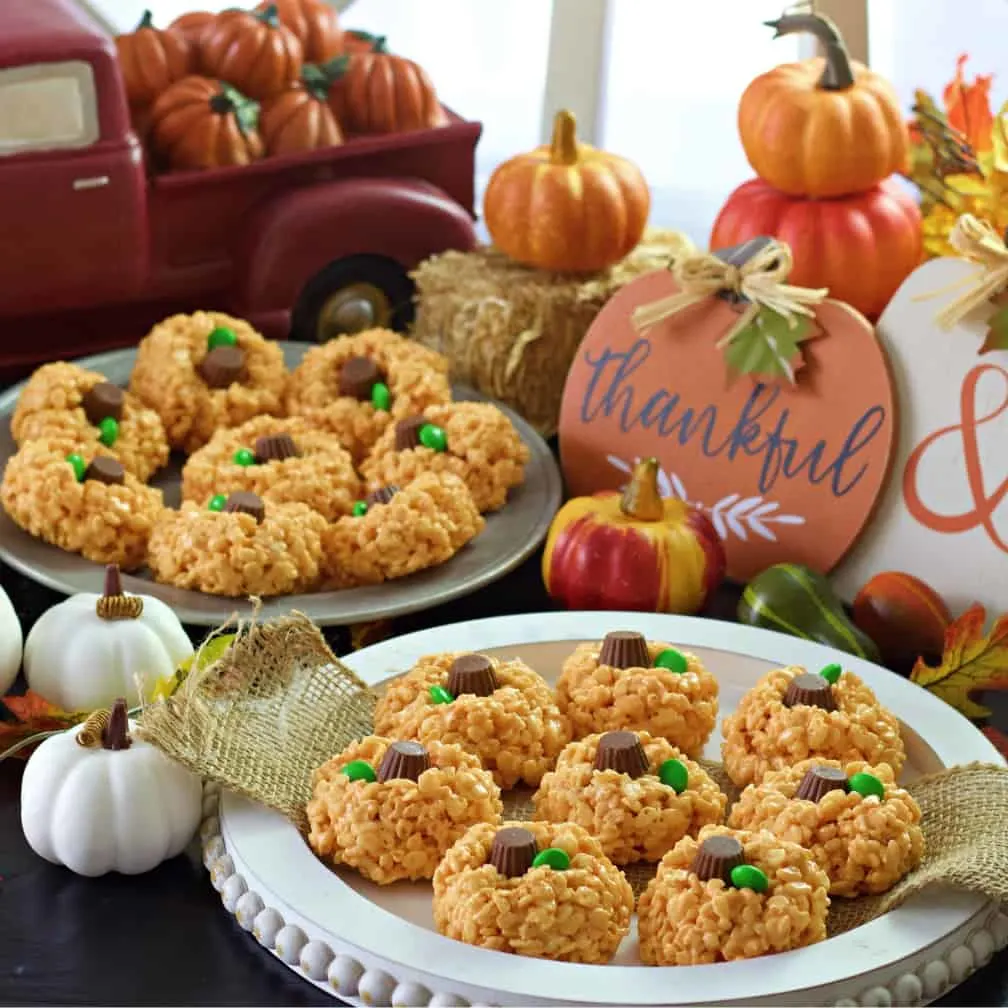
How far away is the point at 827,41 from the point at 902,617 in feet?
2.45

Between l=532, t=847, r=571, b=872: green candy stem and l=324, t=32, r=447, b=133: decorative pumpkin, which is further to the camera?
l=324, t=32, r=447, b=133: decorative pumpkin

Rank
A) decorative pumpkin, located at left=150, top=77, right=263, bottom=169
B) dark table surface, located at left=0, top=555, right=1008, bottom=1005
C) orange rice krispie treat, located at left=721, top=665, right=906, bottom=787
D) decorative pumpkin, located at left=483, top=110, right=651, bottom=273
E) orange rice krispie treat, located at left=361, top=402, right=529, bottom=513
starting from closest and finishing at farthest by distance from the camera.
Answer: dark table surface, located at left=0, top=555, right=1008, bottom=1005 → orange rice krispie treat, located at left=721, top=665, right=906, bottom=787 → orange rice krispie treat, located at left=361, top=402, right=529, bottom=513 → decorative pumpkin, located at left=483, top=110, right=651, bottom=273 → decorative pumpkin, located at left=150, top=77, right=263, bottom=169

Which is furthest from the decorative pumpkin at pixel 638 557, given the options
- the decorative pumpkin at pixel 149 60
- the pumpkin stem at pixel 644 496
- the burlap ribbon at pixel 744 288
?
the decorative pumpkin at pixel 149 60

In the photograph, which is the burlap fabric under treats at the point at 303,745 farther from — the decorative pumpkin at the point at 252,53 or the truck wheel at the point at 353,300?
the decorative pumpkin at the point at 252,53

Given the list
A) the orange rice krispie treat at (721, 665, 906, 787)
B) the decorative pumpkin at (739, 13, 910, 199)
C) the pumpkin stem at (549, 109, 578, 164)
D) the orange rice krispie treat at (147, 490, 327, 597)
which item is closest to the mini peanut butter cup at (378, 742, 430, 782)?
the orange rice krispie treat at (721, 665, 906, 787)

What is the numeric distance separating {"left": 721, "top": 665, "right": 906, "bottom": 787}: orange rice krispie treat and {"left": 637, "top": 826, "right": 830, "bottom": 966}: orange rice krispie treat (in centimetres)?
20

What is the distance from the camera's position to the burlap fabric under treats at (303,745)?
1.37 meters

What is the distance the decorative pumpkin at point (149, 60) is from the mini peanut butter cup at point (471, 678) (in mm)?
1343

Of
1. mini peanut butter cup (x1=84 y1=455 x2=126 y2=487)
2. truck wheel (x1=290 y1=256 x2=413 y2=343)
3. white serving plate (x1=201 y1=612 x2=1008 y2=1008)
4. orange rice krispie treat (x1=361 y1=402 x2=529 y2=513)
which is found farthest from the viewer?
truck wheel (x1=290 y1=256 x2=413 y2=343)

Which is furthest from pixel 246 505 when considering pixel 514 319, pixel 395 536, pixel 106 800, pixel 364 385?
pixel 514 319

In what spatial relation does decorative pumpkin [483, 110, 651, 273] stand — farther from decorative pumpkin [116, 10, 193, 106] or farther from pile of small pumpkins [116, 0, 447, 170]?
decorative pumpkin [116, 10, 193, 106]

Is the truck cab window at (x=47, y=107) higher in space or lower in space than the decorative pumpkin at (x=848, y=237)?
higher

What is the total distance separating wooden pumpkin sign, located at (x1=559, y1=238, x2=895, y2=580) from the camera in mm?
1942

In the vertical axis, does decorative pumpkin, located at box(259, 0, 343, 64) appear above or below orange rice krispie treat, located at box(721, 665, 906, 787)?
above
